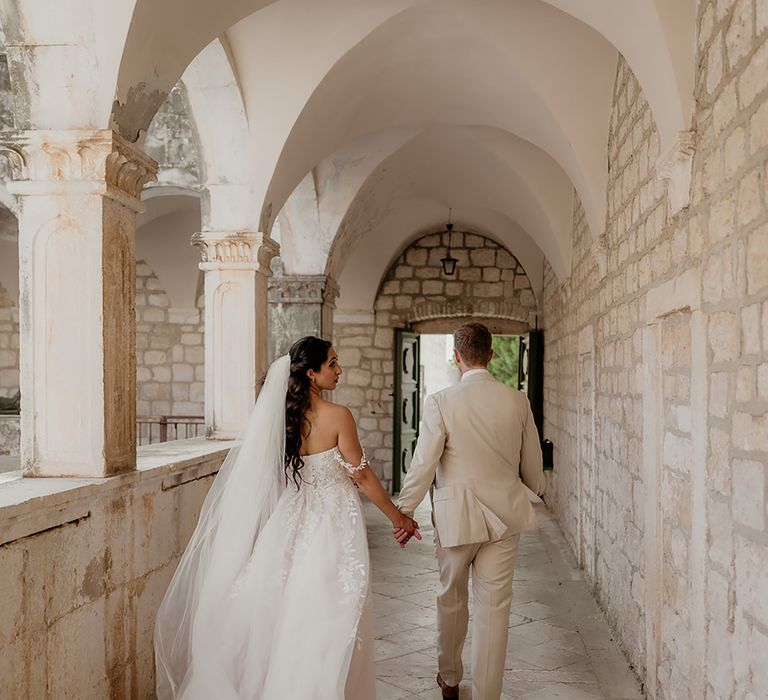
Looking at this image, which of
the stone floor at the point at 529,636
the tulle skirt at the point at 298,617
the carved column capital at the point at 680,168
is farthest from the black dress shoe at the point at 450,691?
the carved column capital at the point at 680,168

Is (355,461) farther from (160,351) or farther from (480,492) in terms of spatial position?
(160,351)

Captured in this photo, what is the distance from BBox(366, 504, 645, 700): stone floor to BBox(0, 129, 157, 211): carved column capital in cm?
253

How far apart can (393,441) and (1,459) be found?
17.6 ft

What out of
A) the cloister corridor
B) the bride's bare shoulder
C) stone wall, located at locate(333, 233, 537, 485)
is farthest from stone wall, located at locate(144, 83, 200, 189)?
stone wall, located at locate(333, 233, 537, 485)

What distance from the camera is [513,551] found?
3236 mm

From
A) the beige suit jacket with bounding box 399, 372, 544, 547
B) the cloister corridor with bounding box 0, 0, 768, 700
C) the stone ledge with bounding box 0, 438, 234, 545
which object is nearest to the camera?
the stone ledge with bounding box 0, 438, 234, 545

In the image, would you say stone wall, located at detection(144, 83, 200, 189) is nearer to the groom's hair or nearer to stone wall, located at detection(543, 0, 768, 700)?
stone wall, located at detection(543, 0, 768, 700)

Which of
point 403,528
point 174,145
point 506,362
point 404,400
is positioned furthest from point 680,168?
point 506,362

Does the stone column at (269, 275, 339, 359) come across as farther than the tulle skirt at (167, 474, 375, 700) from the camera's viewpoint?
Yes

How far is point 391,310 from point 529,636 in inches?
272

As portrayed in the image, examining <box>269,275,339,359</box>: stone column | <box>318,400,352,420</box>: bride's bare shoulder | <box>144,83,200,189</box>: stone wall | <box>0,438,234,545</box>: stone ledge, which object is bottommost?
<box>0,438,234,545</box>: stone ledge

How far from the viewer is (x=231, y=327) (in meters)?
5.37

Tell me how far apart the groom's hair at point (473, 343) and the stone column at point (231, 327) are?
7.61 ft

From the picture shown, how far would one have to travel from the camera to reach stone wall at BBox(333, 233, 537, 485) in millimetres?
10883
